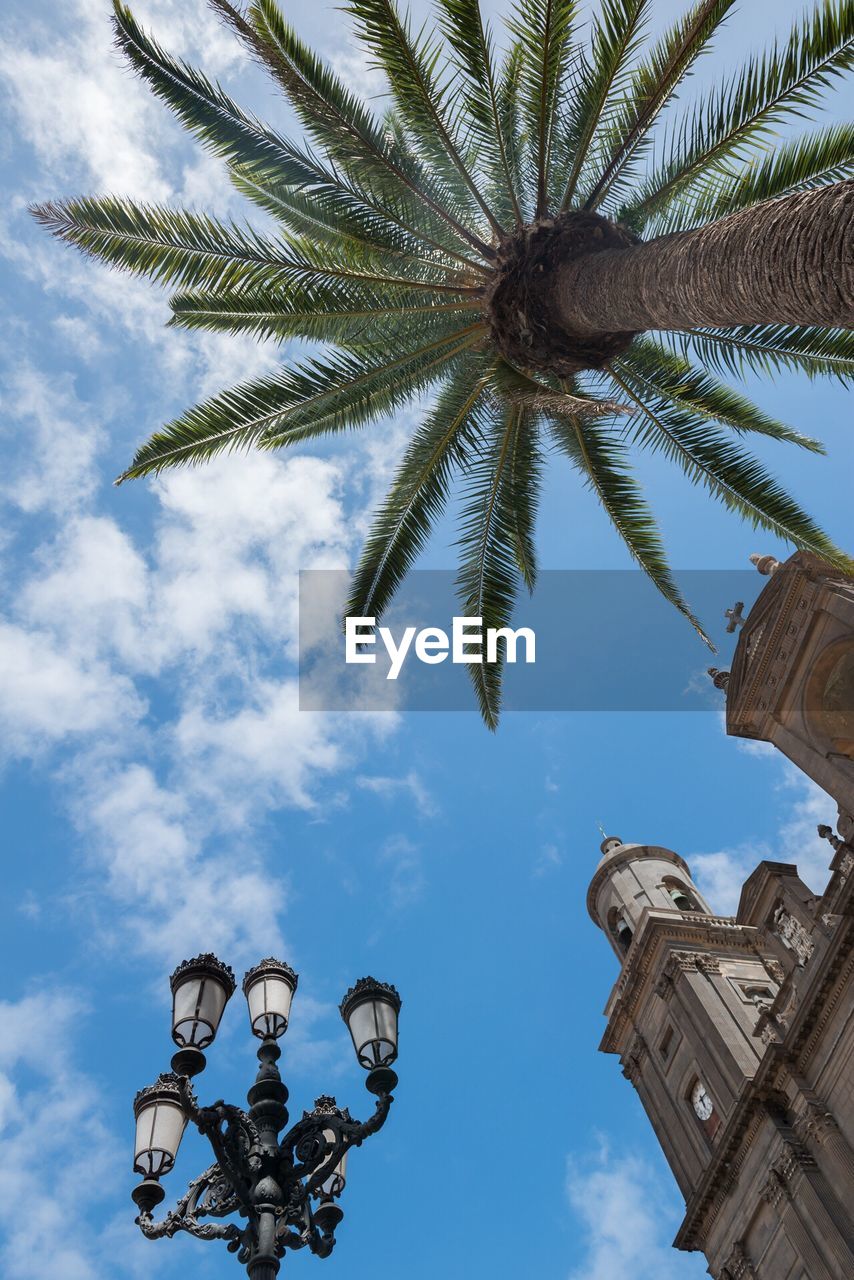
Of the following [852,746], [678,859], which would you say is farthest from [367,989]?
[678,859]

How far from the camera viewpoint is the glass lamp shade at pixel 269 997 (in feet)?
28.8

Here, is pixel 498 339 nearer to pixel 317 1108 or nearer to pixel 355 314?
pixel 355 314

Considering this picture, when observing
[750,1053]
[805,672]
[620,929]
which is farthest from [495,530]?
[620,929]

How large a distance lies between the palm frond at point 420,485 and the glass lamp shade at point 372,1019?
318 inches

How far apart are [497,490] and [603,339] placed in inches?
154

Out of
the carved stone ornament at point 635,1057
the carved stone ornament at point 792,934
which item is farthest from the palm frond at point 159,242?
the carved stone ornament at point 635,1057

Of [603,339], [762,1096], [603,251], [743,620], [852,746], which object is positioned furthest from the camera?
[743,620]

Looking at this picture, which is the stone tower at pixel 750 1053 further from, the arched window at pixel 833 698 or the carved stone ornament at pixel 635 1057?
the arched window at pixel 833 698

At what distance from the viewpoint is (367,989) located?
28.4 ft

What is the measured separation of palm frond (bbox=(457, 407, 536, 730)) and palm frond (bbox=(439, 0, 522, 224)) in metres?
3.32

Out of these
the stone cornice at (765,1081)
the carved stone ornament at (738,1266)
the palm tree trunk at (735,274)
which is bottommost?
the palm tree trunk at (735,274)

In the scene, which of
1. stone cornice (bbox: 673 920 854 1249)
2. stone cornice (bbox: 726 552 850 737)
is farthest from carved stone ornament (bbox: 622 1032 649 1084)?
stone cornice (bbox: 726 552 850 737)

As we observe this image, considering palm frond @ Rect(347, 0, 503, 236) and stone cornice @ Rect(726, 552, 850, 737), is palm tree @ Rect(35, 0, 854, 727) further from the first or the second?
stone cornice @ Rect(726, 552, 850, 737)

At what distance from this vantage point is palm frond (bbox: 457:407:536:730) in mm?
15453
